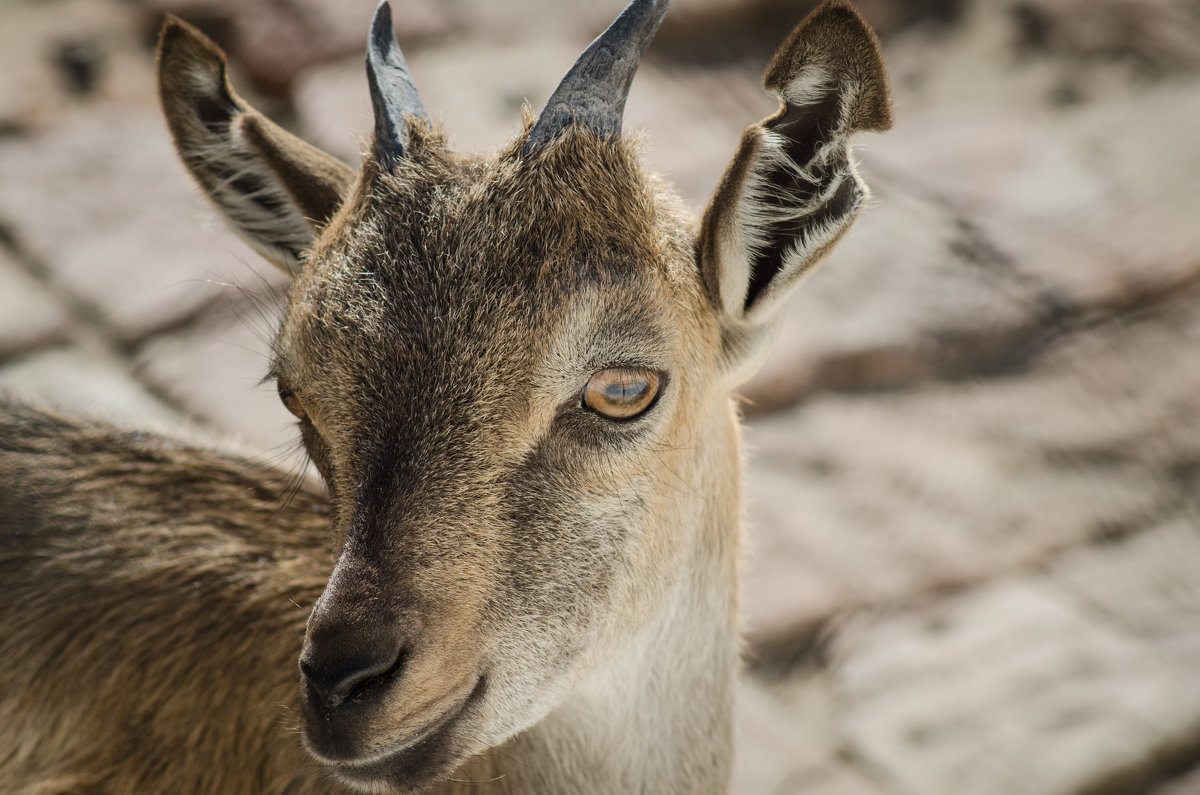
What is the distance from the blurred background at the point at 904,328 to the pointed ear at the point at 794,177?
2153 mm

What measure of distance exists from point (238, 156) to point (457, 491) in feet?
4.96

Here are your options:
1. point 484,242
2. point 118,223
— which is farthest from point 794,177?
point 118,223

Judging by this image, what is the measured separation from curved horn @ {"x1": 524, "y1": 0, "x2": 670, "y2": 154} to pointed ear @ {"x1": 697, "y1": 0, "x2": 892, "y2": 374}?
0.38 metres

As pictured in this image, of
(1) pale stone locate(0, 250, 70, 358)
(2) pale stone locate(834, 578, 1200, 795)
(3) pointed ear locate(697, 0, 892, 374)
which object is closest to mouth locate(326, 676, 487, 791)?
(3) pointed ear locate(697, 0, 892, 374)

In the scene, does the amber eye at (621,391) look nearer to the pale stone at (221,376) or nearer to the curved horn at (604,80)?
the curved horn at (604,80)

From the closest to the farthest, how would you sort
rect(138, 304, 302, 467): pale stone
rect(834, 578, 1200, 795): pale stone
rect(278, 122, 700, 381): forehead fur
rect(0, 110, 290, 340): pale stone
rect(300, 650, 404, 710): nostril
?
rect(300, 650, 404, 710): nostril < rect(278, 122, 700, 381): forehead fur < rect(834, 578, 1200, 795): pale stone < rect(138, 304, 302, 467): pale stone < rect(0, 110, 290, 340): pale stone

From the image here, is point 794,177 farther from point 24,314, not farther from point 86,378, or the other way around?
point 24,314

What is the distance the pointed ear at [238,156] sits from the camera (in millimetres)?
3365

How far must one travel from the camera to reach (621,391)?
2785mm

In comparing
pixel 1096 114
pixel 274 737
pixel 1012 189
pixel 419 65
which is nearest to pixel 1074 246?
pixel 1012 189

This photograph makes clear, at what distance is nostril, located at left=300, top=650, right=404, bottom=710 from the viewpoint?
2.42 m

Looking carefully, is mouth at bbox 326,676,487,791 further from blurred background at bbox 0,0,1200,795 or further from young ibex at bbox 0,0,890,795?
blurred background at bbox 0,0,1200,795

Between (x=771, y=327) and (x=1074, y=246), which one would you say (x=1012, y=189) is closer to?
(x=1074, y=246)

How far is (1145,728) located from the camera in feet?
17.4
